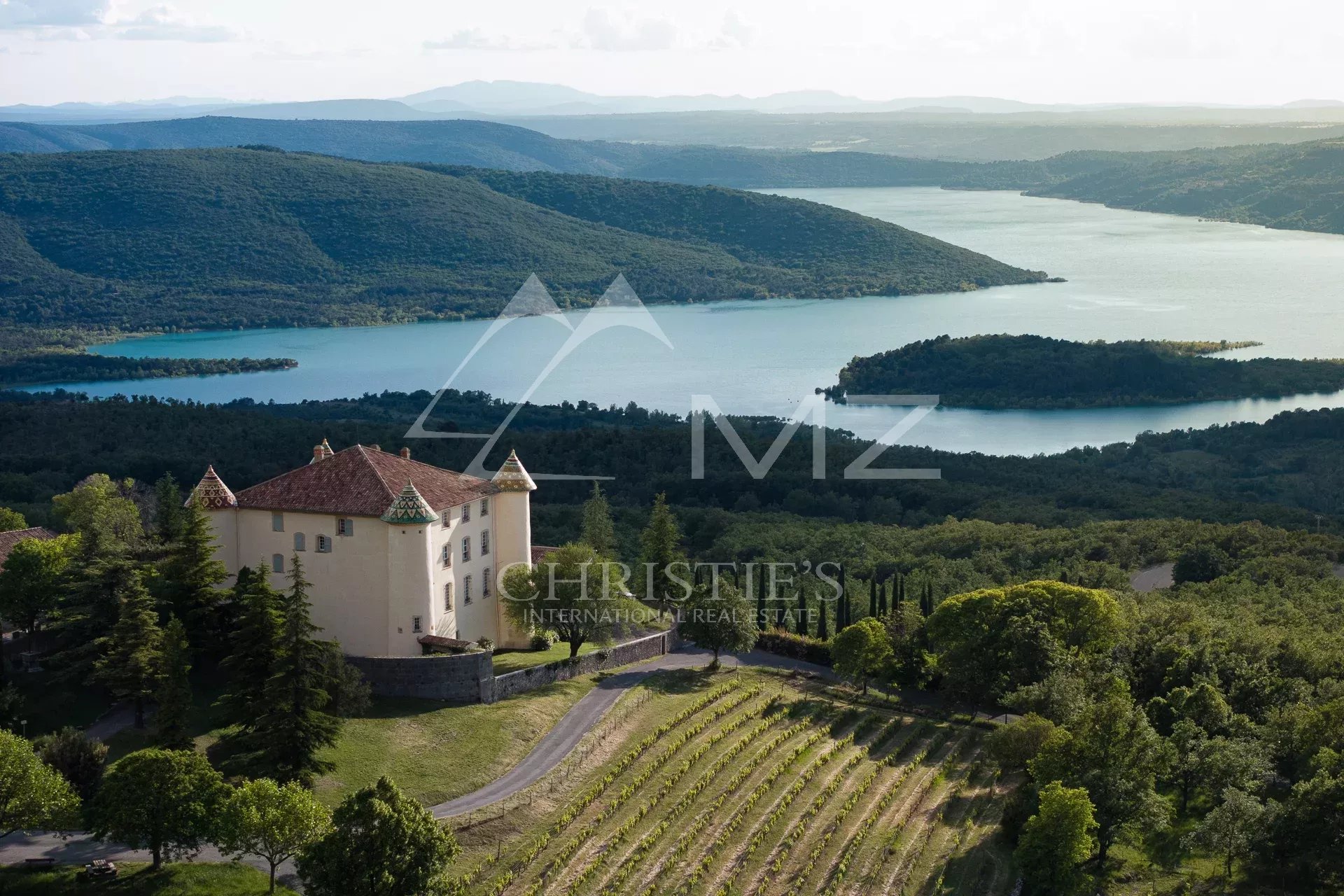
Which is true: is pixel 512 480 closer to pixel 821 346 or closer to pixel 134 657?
pixel 134 657

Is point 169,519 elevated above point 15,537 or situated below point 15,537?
above

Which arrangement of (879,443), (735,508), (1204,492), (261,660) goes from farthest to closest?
(879,443)
(1204,492)
(735,508)
(261,660)

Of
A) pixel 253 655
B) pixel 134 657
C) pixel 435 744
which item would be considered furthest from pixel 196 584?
pixel 435 744

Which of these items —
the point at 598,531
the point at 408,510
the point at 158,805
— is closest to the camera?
the point at 158,805

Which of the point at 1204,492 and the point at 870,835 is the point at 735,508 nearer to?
the point at 1204,492

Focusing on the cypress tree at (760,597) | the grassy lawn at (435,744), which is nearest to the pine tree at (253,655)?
the grassy lawn at (435,744)

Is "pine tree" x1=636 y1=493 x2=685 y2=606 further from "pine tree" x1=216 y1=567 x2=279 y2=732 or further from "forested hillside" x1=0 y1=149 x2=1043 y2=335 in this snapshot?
"forested hillside" x1=0 y1=149 x2=1043 y2=335

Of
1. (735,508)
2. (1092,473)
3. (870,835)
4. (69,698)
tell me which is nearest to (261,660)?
(69,698)

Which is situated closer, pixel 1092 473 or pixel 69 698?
pixel 69 698
